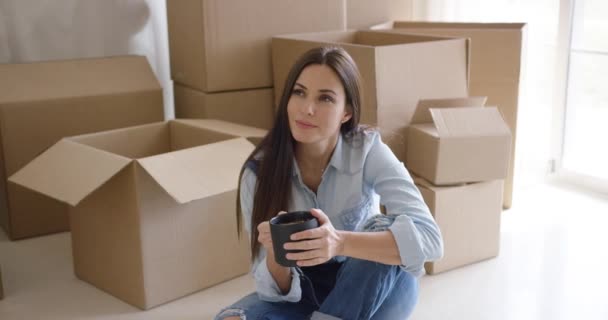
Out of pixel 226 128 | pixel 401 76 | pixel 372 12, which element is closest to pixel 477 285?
pixel 401 76

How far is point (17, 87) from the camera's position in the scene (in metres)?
2.48

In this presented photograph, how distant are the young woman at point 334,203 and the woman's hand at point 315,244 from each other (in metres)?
0.04

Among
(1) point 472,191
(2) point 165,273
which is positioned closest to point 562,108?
(1) point 472,191

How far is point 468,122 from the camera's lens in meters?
2.21

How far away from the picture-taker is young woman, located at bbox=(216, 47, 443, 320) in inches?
53.7

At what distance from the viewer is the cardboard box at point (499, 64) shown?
2586 mm

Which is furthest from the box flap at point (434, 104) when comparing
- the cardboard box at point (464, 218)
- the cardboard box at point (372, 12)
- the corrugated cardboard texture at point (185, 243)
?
the cardboard box at point (372, 12)

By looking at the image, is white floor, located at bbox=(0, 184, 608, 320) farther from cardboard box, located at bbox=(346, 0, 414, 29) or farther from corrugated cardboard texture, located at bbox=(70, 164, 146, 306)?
cardboard box, located at bbox=(346, 0, 414, 29)

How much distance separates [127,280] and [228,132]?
1.73 feet

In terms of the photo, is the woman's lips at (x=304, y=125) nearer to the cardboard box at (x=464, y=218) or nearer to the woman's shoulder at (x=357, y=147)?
the woman's shoulder at (x=357, y=147)

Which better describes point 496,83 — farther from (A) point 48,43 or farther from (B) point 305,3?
(A) point 48,43

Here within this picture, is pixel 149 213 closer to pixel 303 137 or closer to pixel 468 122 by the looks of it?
pixel 303 137

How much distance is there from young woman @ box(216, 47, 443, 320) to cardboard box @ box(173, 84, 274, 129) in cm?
112

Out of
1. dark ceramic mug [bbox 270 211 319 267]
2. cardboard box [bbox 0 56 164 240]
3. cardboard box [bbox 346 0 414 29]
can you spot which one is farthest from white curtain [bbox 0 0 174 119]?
dark ceramic mug [bbox 270 211 319 267]
